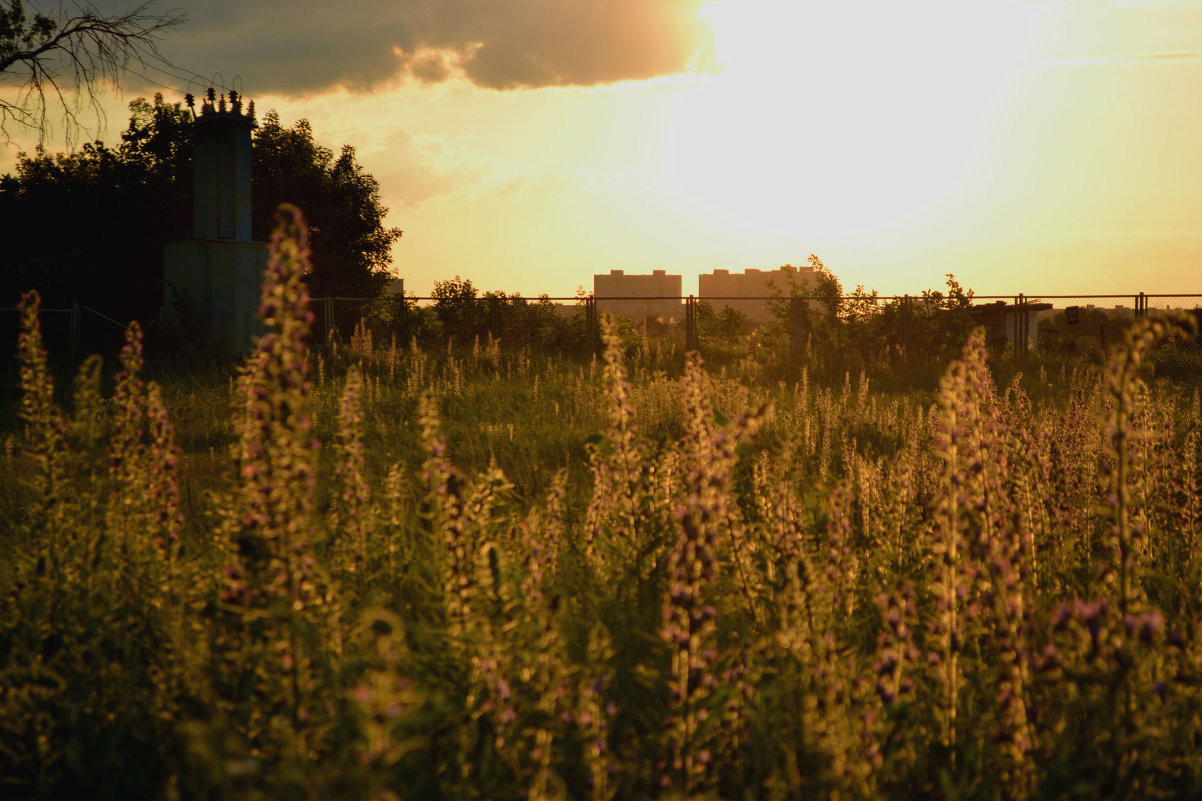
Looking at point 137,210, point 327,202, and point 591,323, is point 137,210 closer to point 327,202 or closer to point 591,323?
point 327,202

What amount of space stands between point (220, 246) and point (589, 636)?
1714 cm

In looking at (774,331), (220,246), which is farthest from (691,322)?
(220,246)

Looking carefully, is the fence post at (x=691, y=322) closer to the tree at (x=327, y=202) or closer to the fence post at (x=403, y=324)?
the fence post at (x=403, y=324)

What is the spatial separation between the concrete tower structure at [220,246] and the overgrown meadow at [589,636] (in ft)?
45.8

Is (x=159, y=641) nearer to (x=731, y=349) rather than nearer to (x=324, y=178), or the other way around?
(x=731, y=349)

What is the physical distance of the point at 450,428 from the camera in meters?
9.91

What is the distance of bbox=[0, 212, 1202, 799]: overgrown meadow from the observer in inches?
95.2

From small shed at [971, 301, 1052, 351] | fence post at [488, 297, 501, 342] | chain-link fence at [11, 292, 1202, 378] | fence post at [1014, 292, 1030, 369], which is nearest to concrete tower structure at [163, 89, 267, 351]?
chain-link fence at [11, 292, 1202, 378]

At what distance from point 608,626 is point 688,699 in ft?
3.06

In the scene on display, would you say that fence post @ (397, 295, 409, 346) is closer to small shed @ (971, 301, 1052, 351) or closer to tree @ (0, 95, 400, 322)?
tree @ (0, 95, 400, 322)

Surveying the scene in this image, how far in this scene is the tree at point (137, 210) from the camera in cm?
2688

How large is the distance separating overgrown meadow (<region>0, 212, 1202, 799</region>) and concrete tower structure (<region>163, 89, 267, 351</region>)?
45.8ft

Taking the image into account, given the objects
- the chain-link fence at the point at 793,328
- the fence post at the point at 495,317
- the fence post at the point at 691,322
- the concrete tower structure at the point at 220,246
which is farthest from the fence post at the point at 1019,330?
the concrete tower structure at the point at 220,246

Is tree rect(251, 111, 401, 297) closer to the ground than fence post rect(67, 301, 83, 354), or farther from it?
farther from it
